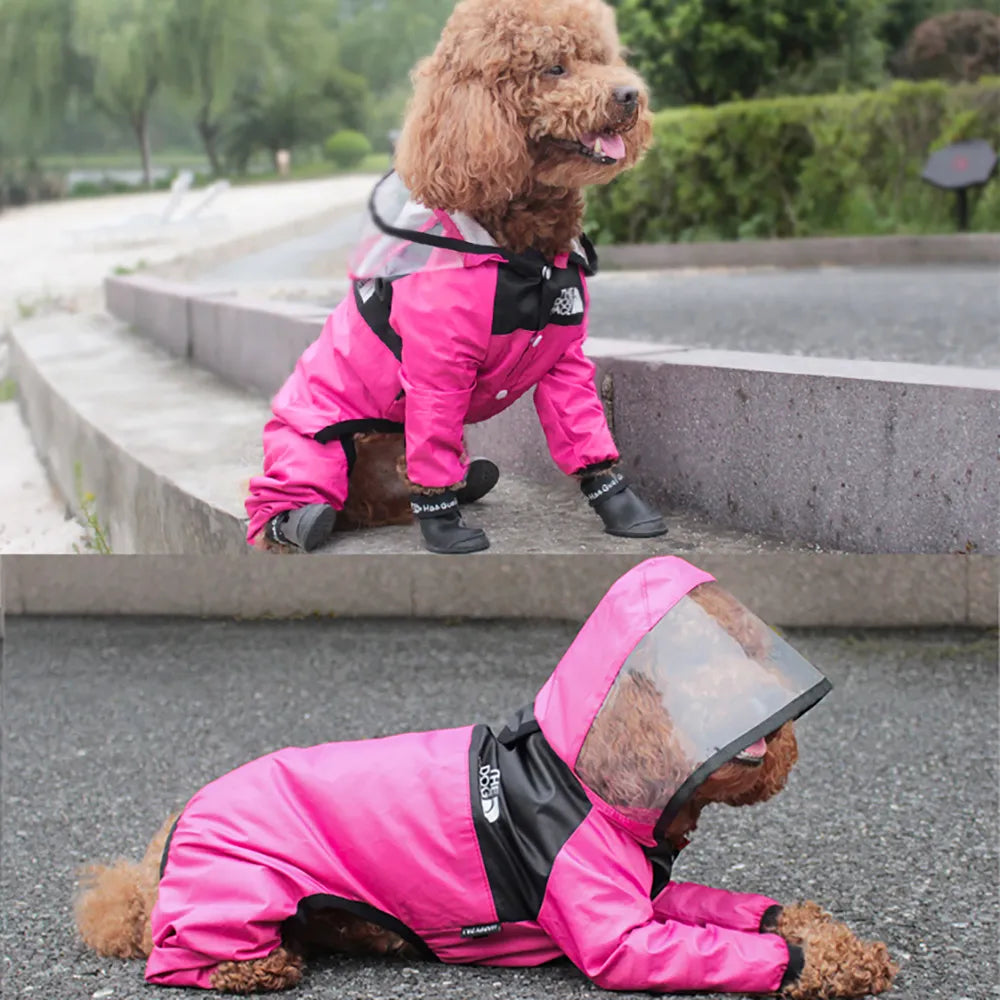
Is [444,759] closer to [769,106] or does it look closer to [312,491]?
[312,491]

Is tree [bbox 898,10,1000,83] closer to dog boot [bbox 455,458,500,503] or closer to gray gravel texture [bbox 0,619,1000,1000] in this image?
gray gravel texture [bbox 0,619,1000,1000]

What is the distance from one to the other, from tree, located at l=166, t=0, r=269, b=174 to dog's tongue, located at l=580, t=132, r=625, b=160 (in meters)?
0.58

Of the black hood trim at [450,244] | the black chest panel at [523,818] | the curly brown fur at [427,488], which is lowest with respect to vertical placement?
the black chest panel at [523,818]

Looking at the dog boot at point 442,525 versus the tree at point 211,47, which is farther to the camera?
the dog boot at point 442,525

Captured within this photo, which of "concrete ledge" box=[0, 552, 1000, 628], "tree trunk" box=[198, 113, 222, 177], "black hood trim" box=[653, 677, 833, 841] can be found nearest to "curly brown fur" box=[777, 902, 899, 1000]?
"black hood trim" box=[653, 677, 833, 841]

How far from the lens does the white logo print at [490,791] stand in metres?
3.06

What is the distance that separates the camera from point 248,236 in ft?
11.0

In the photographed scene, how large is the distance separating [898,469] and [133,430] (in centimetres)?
169

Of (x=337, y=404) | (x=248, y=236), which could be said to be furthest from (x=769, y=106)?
(x=337, y=404)

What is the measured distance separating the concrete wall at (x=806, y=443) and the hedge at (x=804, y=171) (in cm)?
→ 526

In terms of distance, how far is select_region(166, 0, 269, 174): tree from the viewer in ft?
7.63

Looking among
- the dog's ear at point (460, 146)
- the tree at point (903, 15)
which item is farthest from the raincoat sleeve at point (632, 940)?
the tree at point (903, 15)

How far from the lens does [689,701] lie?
2.84 metres

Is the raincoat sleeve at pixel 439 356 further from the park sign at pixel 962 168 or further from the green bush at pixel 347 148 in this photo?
the park sign at pixel 962 168
